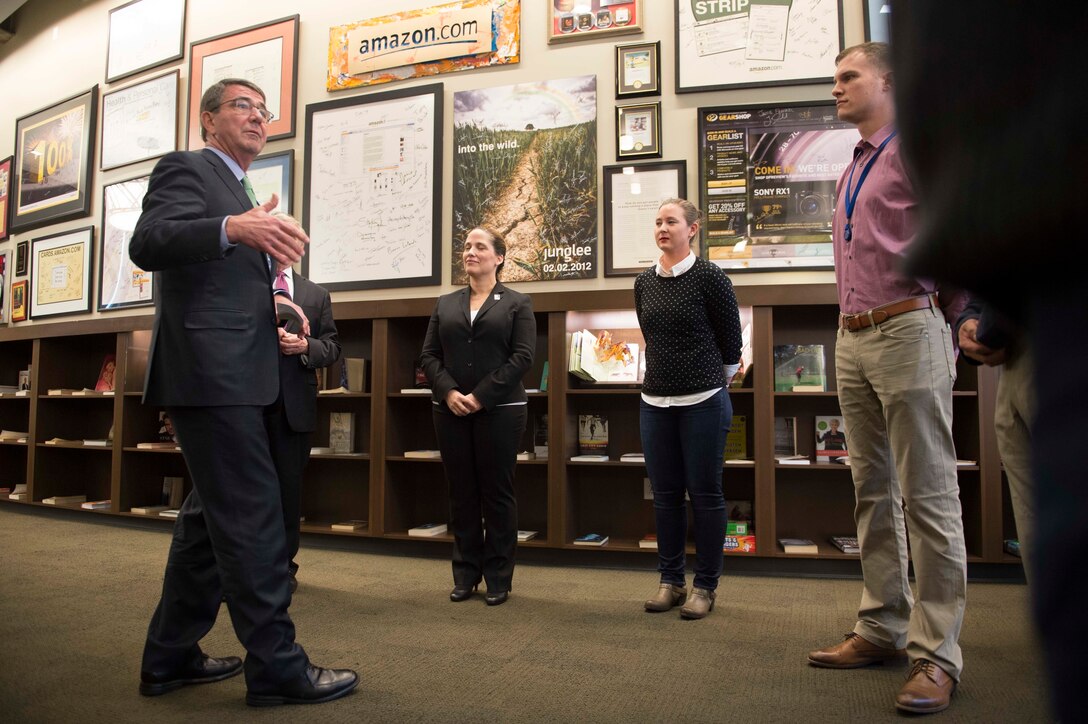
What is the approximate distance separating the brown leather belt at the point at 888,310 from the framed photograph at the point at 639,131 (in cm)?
236

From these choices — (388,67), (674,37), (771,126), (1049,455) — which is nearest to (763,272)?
(771,126)

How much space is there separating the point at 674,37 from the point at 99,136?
4.81 metres

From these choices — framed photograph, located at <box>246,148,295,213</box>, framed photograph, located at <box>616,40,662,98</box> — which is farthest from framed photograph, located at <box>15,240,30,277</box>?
framed photograph, located at <box>616,40,662,98</box>

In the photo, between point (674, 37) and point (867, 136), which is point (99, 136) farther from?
point (867, 136)

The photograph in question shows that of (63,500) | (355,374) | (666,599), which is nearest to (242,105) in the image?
(666,599)

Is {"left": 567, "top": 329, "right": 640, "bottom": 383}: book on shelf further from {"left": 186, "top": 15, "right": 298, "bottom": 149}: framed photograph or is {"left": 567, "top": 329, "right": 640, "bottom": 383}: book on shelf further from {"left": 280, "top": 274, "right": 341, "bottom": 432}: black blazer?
{"left": 186, "top": 15, "right": 298, "bottom": 149}: framed photograph

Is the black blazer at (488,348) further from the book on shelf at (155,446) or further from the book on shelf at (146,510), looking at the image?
the book on shelf at (146,510)

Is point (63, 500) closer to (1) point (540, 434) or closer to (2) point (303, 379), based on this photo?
(2) point (303, 379)

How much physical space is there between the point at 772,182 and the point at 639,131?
82cm

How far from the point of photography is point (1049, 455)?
0.39 meters

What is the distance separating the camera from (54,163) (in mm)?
5980

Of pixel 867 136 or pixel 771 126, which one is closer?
pixel 867 136

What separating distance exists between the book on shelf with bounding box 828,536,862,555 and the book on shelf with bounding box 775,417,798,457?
1.57 ft

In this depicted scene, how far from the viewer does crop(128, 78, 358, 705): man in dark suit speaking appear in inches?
62.9
